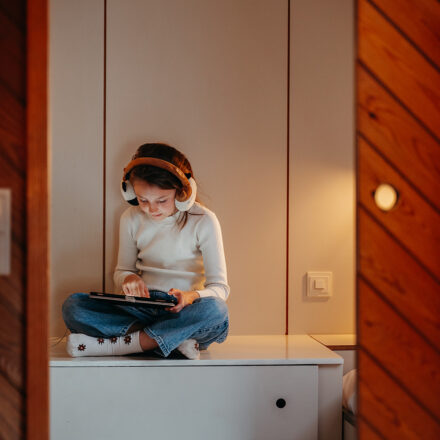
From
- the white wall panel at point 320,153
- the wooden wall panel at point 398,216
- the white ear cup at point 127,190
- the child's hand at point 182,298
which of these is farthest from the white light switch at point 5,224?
the white wall panel at point 320,153

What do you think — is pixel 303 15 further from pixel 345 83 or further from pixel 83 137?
pixel 83 137

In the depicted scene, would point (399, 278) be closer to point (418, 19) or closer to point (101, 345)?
point (418, 19)

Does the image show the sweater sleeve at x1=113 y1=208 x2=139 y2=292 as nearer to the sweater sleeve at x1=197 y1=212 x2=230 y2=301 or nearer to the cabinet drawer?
the sweater sleeve at x1=197 y1=212 x2=230 y2=301

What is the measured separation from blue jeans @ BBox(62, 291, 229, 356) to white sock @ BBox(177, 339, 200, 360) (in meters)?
0.02

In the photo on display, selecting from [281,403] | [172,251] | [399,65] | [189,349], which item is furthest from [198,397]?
[399,65]

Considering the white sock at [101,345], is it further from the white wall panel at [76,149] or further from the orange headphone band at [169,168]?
the orange headphone band at [169,168]

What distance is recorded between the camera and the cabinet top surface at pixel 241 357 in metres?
1.65

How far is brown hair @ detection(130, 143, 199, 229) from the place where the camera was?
1.80 metres

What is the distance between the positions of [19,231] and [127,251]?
3.44 ft

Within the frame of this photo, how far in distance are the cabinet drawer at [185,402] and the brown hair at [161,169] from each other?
0.55 metres

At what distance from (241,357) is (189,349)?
0.55ft

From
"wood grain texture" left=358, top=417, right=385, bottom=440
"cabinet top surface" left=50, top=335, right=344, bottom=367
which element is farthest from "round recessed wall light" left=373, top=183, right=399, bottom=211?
"cabinet top surface" left=50, top=335, right=344, bottom=367

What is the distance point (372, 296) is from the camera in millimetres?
1000

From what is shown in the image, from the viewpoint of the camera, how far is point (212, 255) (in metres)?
1.89
